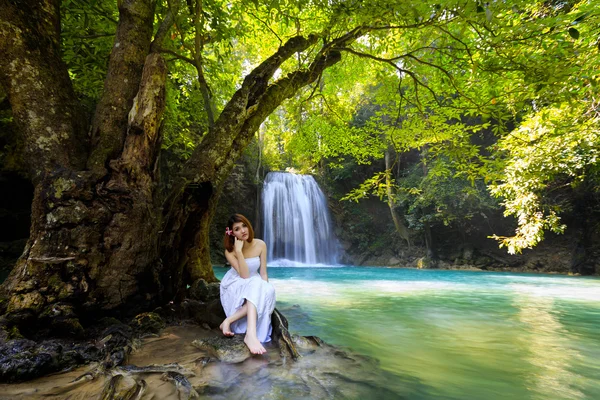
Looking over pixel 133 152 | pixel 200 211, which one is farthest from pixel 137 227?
pixel 200 211

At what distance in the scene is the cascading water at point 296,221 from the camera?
19.3m

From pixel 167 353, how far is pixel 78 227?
1.28m

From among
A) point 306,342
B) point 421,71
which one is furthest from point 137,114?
point 421,71

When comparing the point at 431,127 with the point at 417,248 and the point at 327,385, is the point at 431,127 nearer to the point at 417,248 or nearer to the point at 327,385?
the point at 327,385

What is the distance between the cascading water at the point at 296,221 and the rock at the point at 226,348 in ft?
52.4

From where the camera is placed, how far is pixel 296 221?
19969 millimetres

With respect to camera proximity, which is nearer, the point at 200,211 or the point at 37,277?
the point at 37,277

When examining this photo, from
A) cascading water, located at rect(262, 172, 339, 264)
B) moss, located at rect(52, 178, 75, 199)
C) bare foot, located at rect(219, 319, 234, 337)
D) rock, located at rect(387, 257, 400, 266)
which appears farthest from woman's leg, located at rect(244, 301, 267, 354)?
rock, located at rect(387, 257, 400, 266)

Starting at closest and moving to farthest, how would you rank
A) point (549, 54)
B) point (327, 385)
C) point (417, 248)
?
point (327, 385), point (549, 54), point (417, 248)

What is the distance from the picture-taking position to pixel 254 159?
2036 cm

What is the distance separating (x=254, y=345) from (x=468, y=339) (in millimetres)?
2669

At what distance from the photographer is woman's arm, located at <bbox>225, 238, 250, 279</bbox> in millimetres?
3160

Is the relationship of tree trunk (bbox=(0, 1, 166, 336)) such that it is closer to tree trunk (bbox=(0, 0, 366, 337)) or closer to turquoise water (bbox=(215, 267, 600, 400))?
tree trunk (bbox=(0, 0, 366, 337))

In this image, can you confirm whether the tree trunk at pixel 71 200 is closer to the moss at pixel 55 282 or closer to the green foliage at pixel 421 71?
the moss at pixel 55 282
